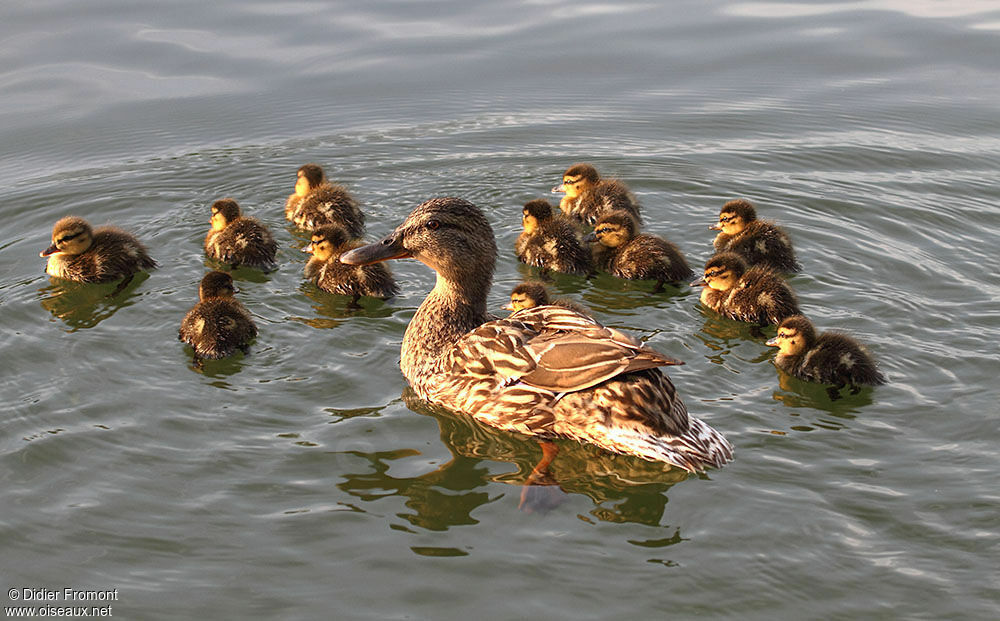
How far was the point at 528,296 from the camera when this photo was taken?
17.9 feet

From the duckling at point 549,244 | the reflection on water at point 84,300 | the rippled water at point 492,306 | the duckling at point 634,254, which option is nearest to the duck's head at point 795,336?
the rippled water at point 492,306

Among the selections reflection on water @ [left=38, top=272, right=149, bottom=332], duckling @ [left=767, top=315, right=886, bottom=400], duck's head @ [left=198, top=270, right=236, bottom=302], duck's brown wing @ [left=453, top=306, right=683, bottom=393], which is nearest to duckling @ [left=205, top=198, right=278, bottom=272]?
reflection on water @ [left=38, top=272, right=149, bottom=332]

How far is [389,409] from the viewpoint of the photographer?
15.4ft

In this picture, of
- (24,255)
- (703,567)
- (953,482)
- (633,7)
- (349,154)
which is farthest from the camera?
(633,7)

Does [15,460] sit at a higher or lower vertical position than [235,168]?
lower

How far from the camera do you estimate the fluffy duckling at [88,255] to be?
588 centimetres

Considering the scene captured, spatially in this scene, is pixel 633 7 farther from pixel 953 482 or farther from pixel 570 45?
pixel 953 482

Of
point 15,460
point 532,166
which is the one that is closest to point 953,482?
point 15,460

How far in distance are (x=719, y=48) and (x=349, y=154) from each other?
3.46m

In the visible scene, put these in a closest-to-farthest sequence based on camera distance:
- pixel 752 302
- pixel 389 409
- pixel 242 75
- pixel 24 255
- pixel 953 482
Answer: pixel 953 482 → pixel 389 409 → pixel 752 302 → pixel 24 255 → pixel 242 75

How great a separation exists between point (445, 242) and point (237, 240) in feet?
5.04

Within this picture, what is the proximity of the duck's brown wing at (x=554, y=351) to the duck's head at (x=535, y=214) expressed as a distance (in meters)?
1.69

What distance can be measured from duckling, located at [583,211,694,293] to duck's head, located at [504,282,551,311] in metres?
0.68

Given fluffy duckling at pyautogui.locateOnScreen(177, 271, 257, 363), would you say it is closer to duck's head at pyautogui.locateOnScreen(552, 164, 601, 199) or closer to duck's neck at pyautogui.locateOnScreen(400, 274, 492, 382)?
duck's neck at pyautogui.locateOnScreen(400, 274, 492, 382)
